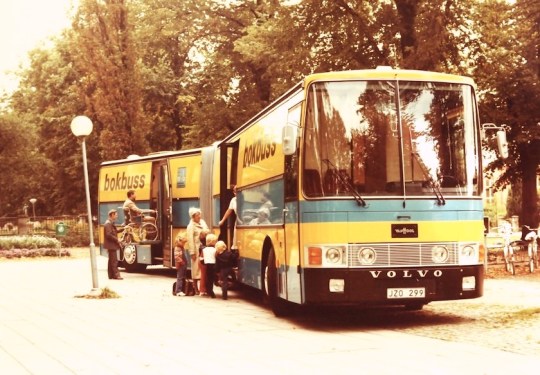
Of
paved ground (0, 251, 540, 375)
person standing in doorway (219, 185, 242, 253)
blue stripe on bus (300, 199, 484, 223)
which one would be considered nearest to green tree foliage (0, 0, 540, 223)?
person standing in doorway (219, 185, 242, 253)

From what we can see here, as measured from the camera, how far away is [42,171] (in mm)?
54125

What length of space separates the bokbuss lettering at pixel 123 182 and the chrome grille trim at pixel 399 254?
1498cm

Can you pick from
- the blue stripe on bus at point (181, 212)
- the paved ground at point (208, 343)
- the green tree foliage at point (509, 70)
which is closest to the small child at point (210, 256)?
the paved ground at point (208, 343)

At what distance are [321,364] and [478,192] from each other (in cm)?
443

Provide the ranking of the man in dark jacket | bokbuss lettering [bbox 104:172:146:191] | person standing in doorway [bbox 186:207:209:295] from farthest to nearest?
bokbuss lettering [bbox 104:172:146:191] → the man in dark jacket → person standing in doorway [bbox 186:207:209:295]

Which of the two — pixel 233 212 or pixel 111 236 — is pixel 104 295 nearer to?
pixel 233 212

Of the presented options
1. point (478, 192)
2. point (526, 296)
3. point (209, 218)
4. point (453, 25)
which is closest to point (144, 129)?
point (453, 25)

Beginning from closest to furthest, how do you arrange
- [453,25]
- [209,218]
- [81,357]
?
[81,357] → [209,218] → [453,25]

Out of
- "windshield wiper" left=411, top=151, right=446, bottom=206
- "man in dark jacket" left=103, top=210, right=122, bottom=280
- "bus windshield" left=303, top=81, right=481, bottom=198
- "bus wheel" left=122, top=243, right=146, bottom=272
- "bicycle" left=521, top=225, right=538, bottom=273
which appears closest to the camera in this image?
"bus windshield" left=303, top=81, right=481, bottom=198

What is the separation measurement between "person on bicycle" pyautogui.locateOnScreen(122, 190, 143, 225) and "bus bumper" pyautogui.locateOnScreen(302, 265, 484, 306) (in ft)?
42.4

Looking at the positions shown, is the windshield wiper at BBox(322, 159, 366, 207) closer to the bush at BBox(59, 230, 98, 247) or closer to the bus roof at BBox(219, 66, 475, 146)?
the bus roof at BBox(219, 66, 475, 146)

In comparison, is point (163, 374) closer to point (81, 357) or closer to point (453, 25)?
point (81, 357)

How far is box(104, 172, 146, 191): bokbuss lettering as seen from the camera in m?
25.9

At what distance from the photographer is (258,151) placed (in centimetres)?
1492
